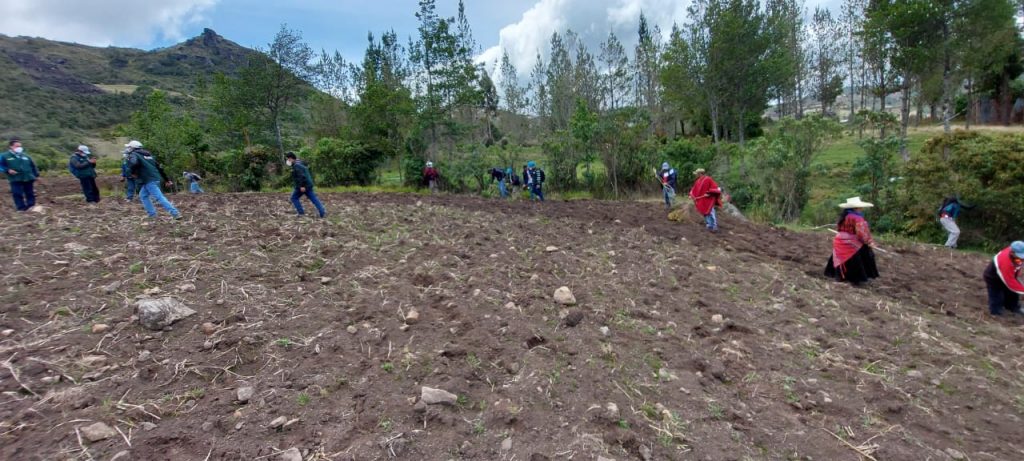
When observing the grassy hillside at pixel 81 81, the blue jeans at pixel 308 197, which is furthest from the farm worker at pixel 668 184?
the grassy hillside at pixel 81 81

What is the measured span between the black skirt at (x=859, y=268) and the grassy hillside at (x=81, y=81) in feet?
94.6

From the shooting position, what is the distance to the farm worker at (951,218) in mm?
9523

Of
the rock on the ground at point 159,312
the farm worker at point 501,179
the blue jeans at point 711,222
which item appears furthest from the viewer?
the farm worker at point 501,179

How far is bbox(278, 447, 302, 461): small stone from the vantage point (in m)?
2.45

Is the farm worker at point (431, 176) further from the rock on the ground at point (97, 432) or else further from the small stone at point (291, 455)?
the small stone at point (291, 455)

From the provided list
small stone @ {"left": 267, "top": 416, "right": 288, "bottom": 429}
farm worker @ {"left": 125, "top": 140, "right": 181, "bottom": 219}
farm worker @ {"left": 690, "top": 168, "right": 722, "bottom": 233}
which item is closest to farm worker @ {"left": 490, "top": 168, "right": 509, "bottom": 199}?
farm worker @ {"left": 690, "top": 168, "right": 722, "bottom": 233}

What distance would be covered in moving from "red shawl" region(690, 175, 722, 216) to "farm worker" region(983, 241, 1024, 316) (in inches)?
160

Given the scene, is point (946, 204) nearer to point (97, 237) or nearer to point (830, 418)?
point (830, 418)

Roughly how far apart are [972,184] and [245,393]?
1348 centimetres

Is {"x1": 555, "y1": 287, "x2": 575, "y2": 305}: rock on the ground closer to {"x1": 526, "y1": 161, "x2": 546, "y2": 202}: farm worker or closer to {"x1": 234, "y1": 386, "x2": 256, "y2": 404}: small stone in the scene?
{"x1": 234, "y1": 386, "x2": 256, "y2": 404}: small stone

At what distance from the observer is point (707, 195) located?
9.16 metres

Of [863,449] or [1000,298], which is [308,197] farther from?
[1000,298]

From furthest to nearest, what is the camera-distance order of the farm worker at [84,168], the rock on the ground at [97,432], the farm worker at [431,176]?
the farm worker at [431,176]
the farm worker at [84,168]
the rock on the ground at [97,432]

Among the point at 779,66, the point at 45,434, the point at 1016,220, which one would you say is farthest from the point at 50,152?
the point at 1016,220
